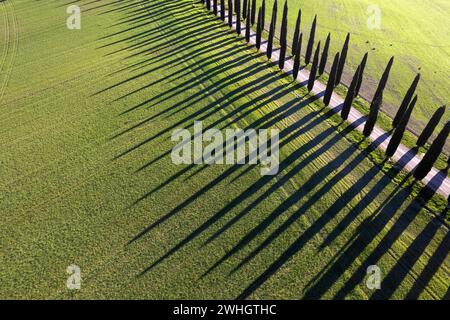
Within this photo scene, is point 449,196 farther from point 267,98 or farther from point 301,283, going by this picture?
point 267,98

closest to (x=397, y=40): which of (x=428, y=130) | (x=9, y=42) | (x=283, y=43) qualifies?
(x=283, y=43)

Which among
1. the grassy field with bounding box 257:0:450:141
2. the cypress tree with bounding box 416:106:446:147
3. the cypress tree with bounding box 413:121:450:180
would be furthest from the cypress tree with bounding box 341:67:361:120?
the cypress tree with bounding box 413:121:450:180

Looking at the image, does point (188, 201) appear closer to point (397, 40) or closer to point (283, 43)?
point (283, 43)

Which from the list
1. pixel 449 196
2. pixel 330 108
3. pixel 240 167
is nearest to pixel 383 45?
pixel 330 108


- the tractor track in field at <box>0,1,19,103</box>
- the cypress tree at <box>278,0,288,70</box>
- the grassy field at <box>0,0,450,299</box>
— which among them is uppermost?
the cypress tree at <box>278,0,288,70</box>

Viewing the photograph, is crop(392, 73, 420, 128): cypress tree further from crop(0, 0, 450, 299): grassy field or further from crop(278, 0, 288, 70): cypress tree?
crop(278, 0, 288, 70): cypress tree
